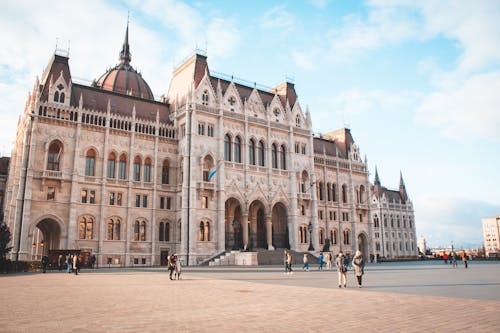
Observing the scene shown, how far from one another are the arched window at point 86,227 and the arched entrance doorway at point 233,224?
16792 millimetres

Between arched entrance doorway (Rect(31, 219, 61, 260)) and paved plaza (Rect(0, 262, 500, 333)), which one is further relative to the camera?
arched entrance doorway (Rect(31, 219, 61, 260))

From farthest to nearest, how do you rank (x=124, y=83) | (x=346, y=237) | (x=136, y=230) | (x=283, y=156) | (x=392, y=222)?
1. (x=392, y=222)
2. (x=346, y=237)
3. (x=124, y=83)
4. (x=283, y=156)
5. (x=136, y=230)

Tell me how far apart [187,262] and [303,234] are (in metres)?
20.7

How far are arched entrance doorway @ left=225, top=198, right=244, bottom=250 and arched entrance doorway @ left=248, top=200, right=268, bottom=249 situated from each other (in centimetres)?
189

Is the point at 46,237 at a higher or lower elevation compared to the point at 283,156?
lower

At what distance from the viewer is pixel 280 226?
6034 centimetres

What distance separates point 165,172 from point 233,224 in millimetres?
10973

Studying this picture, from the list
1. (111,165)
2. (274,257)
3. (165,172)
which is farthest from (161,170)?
(274,257)

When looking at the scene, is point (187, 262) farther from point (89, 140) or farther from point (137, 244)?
point (89, 140)

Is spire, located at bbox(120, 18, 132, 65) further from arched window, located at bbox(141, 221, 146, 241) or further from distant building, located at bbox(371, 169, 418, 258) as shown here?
distant building, located at bbox(371, 169, 418, 258)

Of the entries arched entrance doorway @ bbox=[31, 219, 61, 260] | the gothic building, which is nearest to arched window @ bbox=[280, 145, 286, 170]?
the gothic building

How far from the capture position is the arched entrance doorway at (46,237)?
45.1 meters

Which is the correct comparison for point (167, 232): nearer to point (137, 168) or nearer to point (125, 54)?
point (137, 168)

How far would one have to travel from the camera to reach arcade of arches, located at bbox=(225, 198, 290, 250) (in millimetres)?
54344
